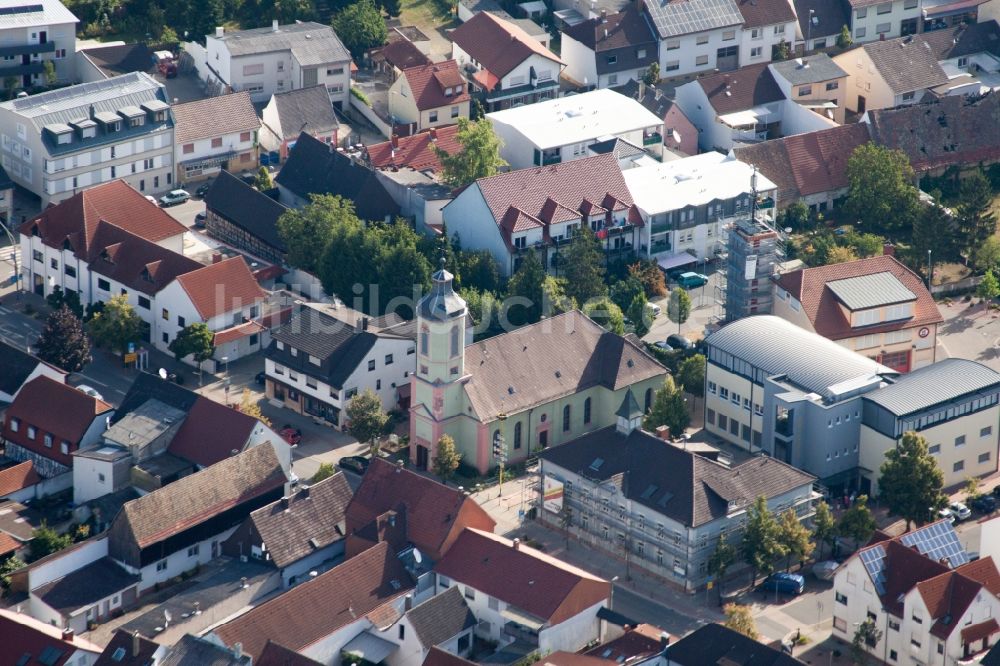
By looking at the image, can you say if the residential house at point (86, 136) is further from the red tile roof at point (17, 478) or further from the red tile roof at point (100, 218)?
the red tile roof at point (17, 478)

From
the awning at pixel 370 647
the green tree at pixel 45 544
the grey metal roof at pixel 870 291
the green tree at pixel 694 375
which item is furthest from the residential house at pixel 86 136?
the awning at pixel 370 647

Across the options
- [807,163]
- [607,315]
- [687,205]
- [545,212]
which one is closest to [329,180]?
[545,212]

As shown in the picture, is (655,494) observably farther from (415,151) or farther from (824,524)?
(415,151)

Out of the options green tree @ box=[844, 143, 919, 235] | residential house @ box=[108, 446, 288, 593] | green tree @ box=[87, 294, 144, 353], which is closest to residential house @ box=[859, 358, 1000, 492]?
green tree @ box=[844, 143, 919, 235]

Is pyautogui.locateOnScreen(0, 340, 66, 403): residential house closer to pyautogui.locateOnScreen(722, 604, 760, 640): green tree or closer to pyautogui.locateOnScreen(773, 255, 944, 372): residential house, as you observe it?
pyautogui.locateOnScreen(722, 604, 760, 640): green tree

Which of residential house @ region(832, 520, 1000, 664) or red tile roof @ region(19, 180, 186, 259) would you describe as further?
red tile roof @ region(19, 180, 186, 259)

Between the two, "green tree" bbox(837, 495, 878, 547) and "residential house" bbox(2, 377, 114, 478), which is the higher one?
"residential house" bbox(2, 377, 114, 478)

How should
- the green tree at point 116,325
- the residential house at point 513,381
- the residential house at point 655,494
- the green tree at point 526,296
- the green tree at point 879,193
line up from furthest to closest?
the green tree at point 879,193 < the green tree at point 526,296 < the green tree at point 116,325 < the residential house at point 513,381 < the residential house at point 655,494
